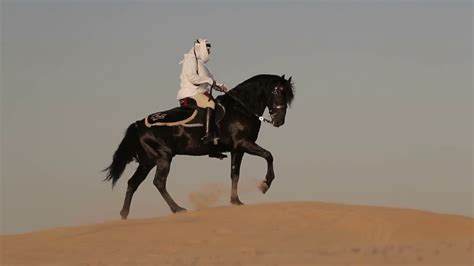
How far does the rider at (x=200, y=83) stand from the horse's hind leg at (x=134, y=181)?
1799mm

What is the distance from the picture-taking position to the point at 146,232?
18750 millimetres

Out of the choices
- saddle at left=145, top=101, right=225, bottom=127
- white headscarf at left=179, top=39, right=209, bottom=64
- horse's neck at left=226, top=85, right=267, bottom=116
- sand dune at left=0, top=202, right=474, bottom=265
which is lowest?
sand dune at left=0, top=202, right=474, bottom=265

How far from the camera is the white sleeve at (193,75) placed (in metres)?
21.5

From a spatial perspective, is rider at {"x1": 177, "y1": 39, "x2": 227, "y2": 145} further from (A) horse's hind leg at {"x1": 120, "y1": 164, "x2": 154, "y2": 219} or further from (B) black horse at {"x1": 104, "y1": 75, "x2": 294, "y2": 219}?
(A) horse's hind leg at {"x1": 120, "y1": 164, "x2": 154, "y2": 219}

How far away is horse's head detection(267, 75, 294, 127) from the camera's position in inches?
832

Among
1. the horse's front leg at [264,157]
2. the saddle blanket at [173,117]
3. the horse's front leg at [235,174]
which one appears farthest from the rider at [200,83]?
the horse's front leg at [264,157]

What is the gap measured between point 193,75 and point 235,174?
2.34m

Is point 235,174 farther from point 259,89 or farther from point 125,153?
point 125,153

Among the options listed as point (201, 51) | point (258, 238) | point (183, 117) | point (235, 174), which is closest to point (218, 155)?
point (235, 174)

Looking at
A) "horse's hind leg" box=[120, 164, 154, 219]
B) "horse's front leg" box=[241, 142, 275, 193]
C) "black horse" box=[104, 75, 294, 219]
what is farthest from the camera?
"horse's hind leg" box=[120, 164, 154, 219]

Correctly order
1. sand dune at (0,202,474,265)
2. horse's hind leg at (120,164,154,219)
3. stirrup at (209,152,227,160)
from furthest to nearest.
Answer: horse's hind leg at (120,164,154,219)
stirrup at (209,152,227,160)
sand dune at (0,202,474,265)

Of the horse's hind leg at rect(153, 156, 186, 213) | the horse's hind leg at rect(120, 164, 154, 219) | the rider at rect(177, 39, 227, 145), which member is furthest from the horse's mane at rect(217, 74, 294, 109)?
the horse's hind leg at rect(120, 164, 154, 219)

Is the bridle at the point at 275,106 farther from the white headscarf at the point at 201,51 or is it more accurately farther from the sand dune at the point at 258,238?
the sand dune at the point at 258,238

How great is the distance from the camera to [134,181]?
73.5ft
